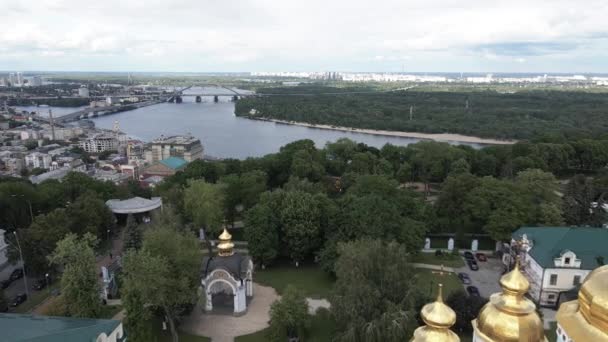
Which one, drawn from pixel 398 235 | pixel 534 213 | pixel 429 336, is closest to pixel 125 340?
pixel 429 336

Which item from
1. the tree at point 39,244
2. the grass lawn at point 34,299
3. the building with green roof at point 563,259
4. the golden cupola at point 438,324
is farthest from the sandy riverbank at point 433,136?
the golden cupola at point 438,324

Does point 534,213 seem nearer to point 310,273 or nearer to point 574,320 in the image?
point 310,273

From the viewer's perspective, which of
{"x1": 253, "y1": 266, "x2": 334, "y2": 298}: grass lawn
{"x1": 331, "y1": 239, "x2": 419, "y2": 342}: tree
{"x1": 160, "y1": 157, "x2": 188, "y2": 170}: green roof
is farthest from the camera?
{"x1": 160, "y1": 157, "x2": 188, "y2": 170}: green roof

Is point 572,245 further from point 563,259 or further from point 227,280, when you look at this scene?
point 227,280

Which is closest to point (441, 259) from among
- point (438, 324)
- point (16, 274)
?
point (438, 324)

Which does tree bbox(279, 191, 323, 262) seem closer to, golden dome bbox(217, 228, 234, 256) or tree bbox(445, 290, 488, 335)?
golden dome bbox(217, 228, 234, 256)

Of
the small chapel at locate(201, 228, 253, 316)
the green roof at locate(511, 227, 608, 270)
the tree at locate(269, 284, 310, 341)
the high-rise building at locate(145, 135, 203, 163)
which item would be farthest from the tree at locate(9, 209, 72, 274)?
the high-rise building at locate(145, 135, 203, 163)
